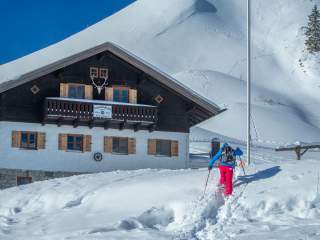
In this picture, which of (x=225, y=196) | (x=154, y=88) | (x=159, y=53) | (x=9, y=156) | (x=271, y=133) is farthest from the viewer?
(x=159, y=53)

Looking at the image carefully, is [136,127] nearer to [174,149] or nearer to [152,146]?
[152,146]

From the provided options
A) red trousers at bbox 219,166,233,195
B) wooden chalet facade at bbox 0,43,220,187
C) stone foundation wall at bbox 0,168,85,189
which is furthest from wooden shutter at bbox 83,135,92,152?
red trousers at bbox 219,166,233,195

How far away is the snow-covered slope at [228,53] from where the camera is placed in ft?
355

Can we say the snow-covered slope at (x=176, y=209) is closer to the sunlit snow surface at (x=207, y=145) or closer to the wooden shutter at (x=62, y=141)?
the sunlit snow surface at (x=207, y=145)

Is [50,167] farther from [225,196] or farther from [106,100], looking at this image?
[225,196]

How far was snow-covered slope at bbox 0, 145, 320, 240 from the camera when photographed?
16391mm

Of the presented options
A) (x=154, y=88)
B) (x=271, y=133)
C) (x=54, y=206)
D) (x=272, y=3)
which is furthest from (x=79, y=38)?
(x=54, y=206)

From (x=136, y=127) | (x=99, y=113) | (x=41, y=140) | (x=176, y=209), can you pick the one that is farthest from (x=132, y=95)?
(x=176, y=209)

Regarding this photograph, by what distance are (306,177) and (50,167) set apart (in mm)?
15686

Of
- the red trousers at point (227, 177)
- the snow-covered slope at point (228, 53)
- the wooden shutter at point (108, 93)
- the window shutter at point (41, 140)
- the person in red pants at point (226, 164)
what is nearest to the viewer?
the red trousers at point (227, 177)

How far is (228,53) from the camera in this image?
155m

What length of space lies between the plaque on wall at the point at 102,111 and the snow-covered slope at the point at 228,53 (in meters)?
58.0

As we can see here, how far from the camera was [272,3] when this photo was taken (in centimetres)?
18725

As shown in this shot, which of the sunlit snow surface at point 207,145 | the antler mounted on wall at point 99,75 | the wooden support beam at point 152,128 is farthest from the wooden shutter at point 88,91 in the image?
the sunlit snow surface at point 207,145
